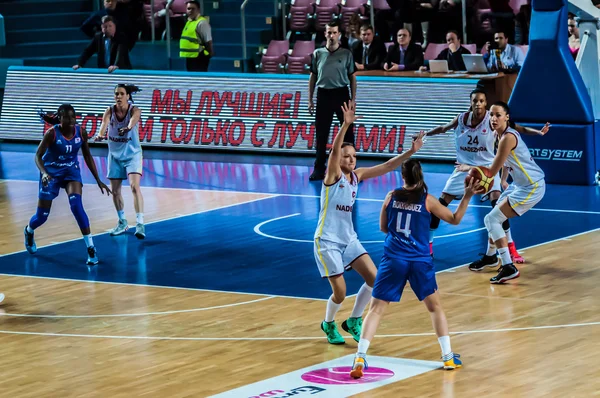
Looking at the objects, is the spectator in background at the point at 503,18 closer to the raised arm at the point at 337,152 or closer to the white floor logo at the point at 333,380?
the raised arm at the point at 337,152

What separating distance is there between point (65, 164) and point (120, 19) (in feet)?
42.3

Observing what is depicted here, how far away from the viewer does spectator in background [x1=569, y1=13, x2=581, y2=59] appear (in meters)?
21.4

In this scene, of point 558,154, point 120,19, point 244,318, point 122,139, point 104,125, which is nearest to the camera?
point 244,318

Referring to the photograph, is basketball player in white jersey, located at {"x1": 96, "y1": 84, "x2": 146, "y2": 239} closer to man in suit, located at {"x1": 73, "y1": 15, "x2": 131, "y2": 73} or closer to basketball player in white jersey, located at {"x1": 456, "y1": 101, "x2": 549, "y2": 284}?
basketball player in white jersey, located at {"x1": 456, "y1": 101, "x2": 549, "y2": 284}

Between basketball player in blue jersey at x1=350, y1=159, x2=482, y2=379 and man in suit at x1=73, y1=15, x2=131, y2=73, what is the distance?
50.9ft

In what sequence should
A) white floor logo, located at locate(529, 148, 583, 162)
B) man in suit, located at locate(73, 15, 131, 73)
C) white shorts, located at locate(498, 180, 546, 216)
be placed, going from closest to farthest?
white shorts, located at locate(498, 180, 546, 216) → white floor logo, located at locate(529, 148, 583, 162) → man in suit, located at locate(73, 15, 131, 73)

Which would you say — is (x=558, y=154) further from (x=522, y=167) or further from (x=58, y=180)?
(x=58, y=180)

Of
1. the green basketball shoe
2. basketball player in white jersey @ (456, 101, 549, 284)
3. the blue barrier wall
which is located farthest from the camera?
the blue barrier wall

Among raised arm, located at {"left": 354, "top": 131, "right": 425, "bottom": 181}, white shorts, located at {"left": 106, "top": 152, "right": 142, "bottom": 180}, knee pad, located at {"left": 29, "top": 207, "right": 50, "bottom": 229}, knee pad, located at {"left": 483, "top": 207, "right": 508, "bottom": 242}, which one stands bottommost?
knee pad, located at {"left": 29, "top": 207, "right": 50, "bottom": 229}

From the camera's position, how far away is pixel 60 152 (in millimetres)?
14781

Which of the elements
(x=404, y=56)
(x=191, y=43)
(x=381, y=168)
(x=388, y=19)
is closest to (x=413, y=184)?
(x=381, y=168)

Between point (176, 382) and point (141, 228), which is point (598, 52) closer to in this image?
point (141, 228)

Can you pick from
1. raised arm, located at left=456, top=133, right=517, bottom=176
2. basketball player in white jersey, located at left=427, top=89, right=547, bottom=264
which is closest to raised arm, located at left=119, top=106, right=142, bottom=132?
basketball player in white jersey, located at left=427, top=89, right=547, bottom=264

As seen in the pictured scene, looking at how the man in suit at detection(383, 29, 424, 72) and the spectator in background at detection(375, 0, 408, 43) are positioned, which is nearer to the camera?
the man in suit at detection(383, 29, 424, 72)
